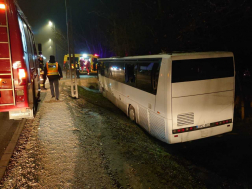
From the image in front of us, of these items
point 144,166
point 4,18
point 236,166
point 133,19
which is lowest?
point 236,166

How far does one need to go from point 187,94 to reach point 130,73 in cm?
295

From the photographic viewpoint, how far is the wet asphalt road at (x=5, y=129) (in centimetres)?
555

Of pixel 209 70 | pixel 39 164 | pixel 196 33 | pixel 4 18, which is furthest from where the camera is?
pixel 196 33

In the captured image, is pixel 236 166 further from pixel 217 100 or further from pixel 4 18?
pixel 4 18

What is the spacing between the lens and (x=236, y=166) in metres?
5.07

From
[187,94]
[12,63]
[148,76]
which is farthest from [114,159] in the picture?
[12,63]

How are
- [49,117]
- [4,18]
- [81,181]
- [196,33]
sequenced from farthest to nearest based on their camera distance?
[196,33] < [49,117] < [4,18] < [81,181]

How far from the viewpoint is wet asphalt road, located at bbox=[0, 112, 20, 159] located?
18.2 feet

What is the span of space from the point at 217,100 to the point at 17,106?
5.52 meters

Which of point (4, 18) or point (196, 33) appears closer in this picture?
point (4, 18)

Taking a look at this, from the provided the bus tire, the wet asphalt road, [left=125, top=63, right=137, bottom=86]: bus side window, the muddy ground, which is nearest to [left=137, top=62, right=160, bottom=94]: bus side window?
[left=125, top=63, right=137, bottom=86]: bus side window

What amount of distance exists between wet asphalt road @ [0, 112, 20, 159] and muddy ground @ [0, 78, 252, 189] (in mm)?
419

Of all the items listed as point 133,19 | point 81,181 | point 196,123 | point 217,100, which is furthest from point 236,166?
point 133,19

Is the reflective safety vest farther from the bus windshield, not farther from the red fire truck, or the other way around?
the bus windshield
